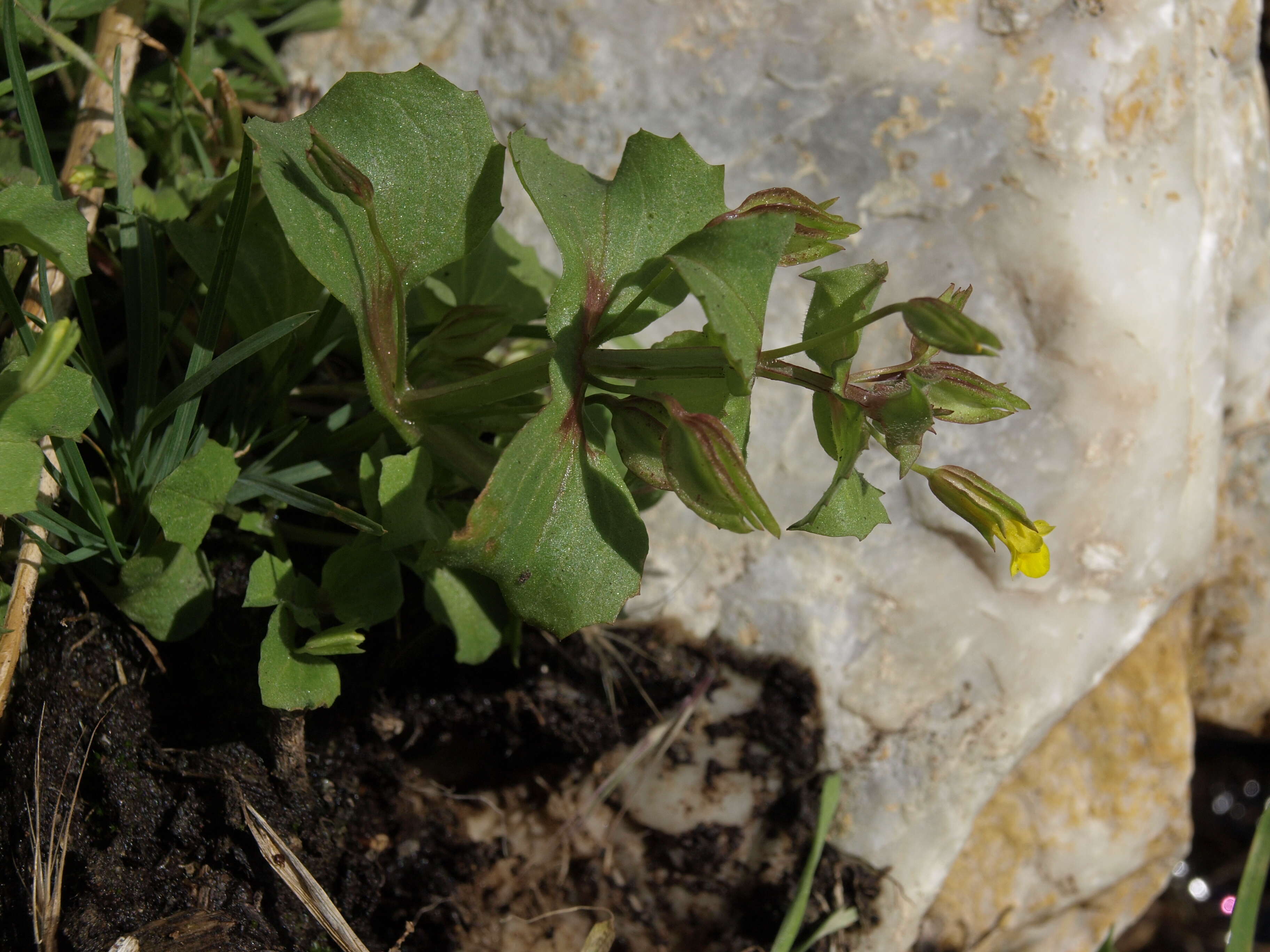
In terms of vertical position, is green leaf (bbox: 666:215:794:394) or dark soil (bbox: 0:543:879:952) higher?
green leaf (bbox: 666:215:794:394)

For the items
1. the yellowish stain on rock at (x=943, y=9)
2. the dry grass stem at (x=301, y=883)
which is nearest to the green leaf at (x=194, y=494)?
the dry grass stem at (x=301, y=883)

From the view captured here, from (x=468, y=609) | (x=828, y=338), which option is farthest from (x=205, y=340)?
(x=828, y=338)

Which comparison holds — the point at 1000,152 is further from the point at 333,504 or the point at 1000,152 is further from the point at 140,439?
the point at 140,439

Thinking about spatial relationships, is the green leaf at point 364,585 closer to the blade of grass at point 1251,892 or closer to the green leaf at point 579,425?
the green leaf at point 579,425

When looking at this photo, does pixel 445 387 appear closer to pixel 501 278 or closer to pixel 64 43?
pixel 501 278

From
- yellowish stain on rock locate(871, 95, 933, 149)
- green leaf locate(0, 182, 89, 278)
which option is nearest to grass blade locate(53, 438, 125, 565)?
green leaf locate(0, 182, 89, 278)

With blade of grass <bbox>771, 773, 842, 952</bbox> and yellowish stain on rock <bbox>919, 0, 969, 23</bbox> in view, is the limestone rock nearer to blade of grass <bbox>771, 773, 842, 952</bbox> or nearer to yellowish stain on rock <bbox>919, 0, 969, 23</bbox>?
blade of grass <bbox>771, 773, 842, 952</bbox>

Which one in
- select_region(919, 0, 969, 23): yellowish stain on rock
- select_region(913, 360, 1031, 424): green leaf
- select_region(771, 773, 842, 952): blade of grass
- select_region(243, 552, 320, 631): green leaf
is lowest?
select_region(771, 773, 842, 952): blade of grass
